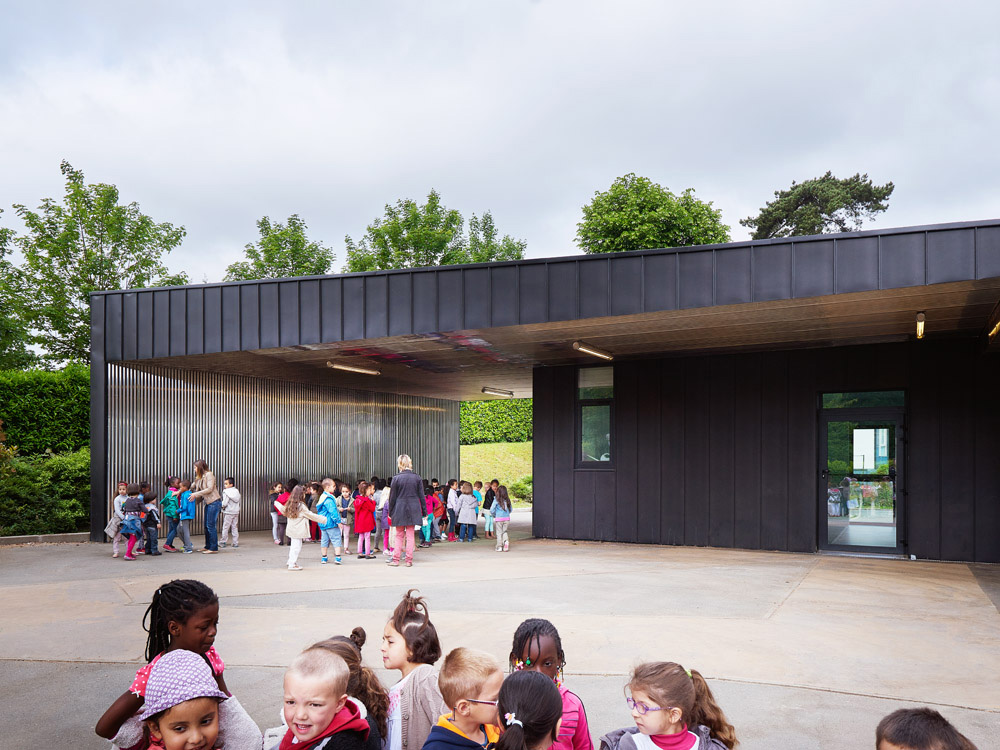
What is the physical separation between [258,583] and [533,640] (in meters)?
8.06

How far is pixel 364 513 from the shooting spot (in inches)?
552

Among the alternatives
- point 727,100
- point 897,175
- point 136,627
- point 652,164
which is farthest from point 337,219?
point 136,627

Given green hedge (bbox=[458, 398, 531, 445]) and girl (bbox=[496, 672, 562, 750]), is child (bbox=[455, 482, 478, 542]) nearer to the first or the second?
girl (bbox=[496, 672, 562, 750])

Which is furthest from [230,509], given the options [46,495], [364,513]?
[46,495]

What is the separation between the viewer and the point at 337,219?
92.1 meters

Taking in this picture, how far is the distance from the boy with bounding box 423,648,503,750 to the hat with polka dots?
79cm

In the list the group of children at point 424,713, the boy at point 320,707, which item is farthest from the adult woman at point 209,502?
the boy at point 320,707

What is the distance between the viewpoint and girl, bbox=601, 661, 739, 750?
3.07 meters

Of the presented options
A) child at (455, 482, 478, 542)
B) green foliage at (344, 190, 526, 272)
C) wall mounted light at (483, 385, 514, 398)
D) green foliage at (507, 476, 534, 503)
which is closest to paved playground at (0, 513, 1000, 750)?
child at (455, 482, 478, 542)

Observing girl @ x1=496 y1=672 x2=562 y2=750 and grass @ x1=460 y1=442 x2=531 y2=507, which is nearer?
girl @ x1=496 y1=672 x2=562 y2=750

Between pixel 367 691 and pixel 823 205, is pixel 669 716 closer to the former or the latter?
pixel 367 691

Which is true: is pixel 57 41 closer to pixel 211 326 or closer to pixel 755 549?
pixel 211 326

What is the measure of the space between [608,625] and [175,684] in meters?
5.72

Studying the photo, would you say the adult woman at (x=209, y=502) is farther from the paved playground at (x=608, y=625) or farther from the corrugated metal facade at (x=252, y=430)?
the corrugated metal facade at (x=252, y=430)
